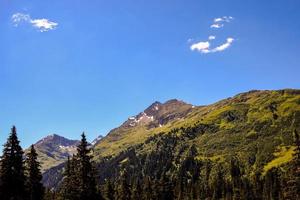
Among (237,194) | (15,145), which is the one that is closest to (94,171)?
(15,145)

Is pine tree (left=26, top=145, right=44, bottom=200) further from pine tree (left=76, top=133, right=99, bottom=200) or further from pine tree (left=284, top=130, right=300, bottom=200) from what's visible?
pine tree (left=284, top=130, right=300, bottom=200)

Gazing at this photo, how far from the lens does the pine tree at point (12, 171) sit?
37.4 m

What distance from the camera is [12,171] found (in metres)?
37.7

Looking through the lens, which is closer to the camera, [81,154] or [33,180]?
[81,154]

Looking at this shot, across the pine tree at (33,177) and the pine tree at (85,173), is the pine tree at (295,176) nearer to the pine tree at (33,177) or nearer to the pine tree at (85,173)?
the pine tree at (85,173)

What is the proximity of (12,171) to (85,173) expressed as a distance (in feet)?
21.2

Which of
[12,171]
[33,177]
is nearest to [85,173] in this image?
[12,171]

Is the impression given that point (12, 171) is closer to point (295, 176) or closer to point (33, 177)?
point (33, 177)

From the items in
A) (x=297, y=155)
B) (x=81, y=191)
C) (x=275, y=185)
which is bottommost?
(x=81, y=191)

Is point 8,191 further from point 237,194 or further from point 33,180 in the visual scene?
point 237,194

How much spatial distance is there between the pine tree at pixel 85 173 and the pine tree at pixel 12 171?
16.9ft

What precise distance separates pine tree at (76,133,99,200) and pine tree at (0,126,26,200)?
516 centimetres

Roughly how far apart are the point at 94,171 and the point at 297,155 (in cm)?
2047

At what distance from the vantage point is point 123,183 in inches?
3433
